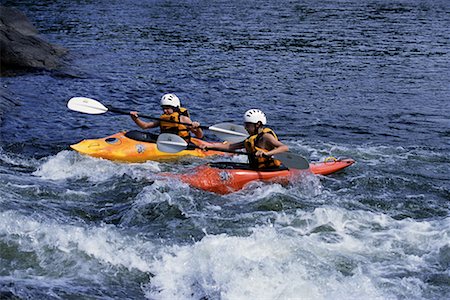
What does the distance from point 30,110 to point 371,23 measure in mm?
20423

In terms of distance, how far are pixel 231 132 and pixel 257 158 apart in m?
0.90

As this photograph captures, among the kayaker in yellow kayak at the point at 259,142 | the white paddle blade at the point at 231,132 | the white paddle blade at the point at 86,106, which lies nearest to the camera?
the kayaker in yellow kayak at the point at 259,142

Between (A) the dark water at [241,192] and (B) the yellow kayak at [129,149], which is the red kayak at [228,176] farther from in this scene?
(B) the yellow kayak at [129,149]

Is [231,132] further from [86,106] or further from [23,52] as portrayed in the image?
[23,52]

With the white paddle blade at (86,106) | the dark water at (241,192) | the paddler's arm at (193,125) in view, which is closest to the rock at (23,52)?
the dark water at (241,192)

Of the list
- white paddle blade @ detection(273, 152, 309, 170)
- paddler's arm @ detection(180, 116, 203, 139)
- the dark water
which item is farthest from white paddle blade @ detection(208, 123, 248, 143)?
white paddle blade @ detection(273, 152, 309, 170)

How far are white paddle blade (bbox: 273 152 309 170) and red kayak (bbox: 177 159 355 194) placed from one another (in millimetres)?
388

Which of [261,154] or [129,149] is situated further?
[129,149]

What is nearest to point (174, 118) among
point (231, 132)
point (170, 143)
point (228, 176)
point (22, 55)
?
point (170, 143)

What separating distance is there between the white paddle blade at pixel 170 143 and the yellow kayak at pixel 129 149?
0.52 m

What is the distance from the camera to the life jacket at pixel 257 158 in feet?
34.6

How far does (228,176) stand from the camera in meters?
10.4

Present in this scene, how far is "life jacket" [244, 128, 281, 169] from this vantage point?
10550 mm

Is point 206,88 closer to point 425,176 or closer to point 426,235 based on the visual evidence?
point 425,176
